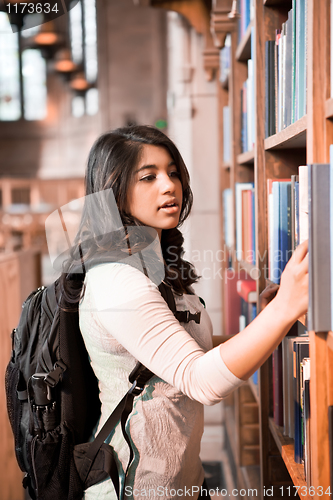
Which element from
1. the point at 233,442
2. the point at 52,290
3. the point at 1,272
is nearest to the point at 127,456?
the point at 52,290

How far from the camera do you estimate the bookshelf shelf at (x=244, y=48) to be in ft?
4.08

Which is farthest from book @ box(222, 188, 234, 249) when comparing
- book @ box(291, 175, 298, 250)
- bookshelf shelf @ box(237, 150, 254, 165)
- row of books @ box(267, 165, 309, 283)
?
book @ box(291, 175, 298, 250)

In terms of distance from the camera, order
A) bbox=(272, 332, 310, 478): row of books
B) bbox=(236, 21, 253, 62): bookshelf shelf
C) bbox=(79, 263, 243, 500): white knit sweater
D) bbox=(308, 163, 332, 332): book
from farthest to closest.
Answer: bbox=(236, 21, 253, 62): bookshelf shelf < bbox=(272, 332, 310, 478): row of books < bbox=(79, 263, 243, 500): white knit sweater < bbox=(308, 163, 332, 332): book

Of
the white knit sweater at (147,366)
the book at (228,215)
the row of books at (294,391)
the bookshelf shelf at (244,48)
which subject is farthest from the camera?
the book at (228,215)

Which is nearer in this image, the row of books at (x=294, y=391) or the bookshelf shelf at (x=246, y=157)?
the row of books at (x=294, y=391)

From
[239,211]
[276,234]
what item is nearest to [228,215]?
[239,211]

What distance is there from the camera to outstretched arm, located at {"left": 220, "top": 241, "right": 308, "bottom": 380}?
56cm

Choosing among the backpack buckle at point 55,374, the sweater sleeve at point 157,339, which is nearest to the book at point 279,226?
the sweater sleeve at point 157,339

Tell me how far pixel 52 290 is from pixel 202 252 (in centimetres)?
40

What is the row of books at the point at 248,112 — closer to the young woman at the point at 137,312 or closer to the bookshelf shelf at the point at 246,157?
the bookshelf shelf at the point at 246,157

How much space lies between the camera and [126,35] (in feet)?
5.42

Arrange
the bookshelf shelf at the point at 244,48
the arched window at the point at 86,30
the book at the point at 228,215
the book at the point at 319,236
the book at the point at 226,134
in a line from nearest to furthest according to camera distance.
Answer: the book at the point at 319,236
the arched window at the point at 86,30
the bookshelf shelf at the point at 244,48
the book at the point at 228,215
the book at the point at 226,134

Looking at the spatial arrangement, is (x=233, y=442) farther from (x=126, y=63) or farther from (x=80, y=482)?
(x=126, y=63)

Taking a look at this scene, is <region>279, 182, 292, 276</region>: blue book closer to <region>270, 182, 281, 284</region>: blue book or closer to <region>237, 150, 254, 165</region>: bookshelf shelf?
<region>270, 182, 281, 284</region>: blue book
